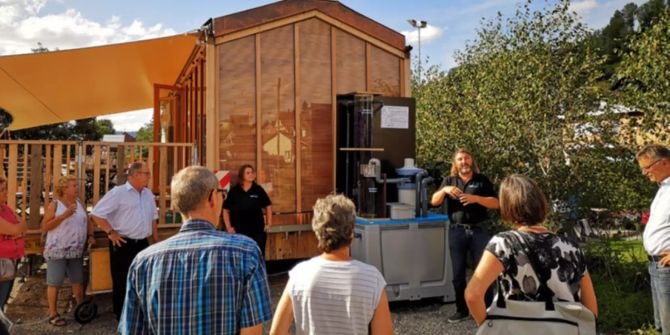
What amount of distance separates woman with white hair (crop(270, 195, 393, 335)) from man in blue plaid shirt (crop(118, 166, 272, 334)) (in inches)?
11.2

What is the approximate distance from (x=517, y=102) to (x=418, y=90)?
617 cm

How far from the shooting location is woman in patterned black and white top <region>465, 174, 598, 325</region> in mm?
1890

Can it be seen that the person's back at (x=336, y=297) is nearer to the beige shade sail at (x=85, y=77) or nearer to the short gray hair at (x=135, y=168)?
the short gray hair at (x=135, y=168)

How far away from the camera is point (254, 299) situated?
5.28ft

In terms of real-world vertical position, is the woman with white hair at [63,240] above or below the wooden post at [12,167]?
below

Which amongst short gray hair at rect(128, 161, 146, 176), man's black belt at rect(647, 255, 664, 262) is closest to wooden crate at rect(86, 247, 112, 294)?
short gray hair at rect(128, 161, 146, 176)

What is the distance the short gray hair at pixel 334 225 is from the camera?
1.92 meters

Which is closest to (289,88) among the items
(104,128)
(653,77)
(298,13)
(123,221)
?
(298,13)

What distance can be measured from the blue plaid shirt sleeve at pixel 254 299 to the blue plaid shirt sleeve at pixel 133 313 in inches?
14.0

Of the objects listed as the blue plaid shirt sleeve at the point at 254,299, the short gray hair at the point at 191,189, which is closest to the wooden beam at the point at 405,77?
the short gray hair at the point at 191,189

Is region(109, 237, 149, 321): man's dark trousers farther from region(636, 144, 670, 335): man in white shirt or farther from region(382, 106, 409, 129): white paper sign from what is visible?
region(636, 144, 670, 335): man in white shirt

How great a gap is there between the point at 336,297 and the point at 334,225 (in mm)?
281

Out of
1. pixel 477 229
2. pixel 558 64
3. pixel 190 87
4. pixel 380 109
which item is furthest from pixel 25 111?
pixel 558 64

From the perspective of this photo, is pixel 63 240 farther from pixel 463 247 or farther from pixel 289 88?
pixel 463 247
